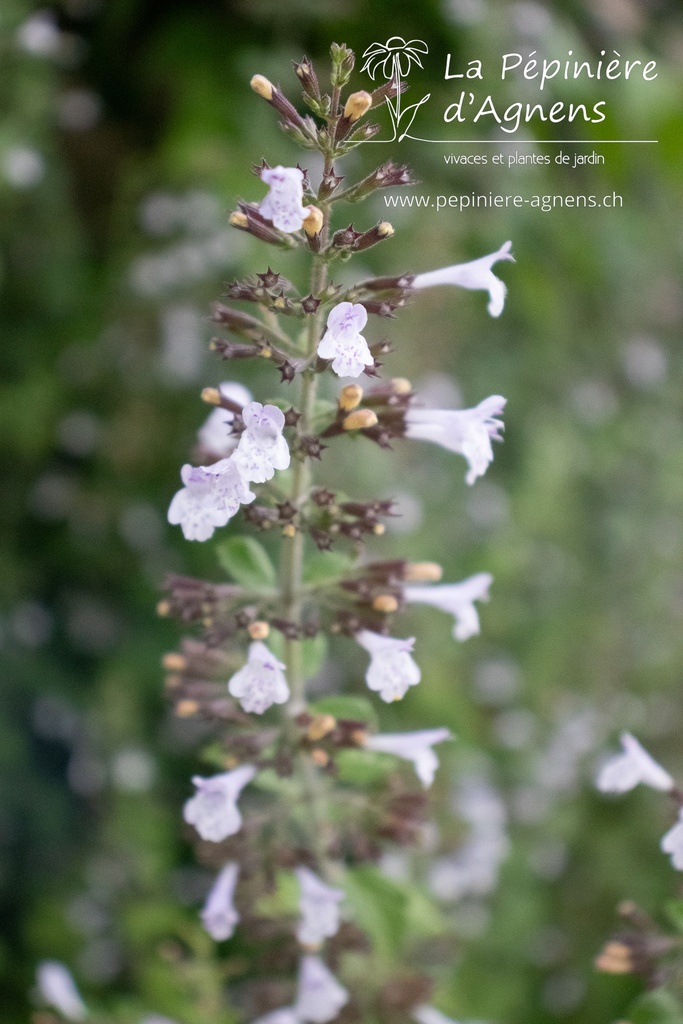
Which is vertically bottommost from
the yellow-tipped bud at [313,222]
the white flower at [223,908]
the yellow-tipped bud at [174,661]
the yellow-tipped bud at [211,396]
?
the white flower at [223,908]

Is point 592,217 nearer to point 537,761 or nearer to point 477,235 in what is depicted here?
point 477,235

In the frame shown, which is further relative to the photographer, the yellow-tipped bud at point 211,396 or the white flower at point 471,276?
the white flower at point 471,276

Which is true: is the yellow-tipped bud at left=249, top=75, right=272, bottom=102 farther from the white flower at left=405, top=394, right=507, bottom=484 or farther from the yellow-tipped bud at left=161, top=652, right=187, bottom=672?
the yellow-tipped bud at left=161, top=652, right=187, bottom=672

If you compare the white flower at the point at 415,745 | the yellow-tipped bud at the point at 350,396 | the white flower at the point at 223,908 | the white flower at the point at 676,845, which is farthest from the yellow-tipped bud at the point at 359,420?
the white flower at the point at 223,908

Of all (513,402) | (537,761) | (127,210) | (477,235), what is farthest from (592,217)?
(537,761)

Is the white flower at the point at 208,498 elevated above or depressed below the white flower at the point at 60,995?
above

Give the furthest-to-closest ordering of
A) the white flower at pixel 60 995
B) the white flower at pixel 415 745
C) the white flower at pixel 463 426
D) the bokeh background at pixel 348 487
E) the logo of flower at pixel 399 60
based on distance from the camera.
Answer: the bokeh background at pixel 348 487
the logo of flower at pixel 399 60
the white flower at pixel 60 995
the white flower at pixel 415 745
the white flower at pixel 463 426

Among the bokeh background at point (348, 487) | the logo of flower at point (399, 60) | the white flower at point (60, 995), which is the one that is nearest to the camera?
the white flower at point (60, 995)

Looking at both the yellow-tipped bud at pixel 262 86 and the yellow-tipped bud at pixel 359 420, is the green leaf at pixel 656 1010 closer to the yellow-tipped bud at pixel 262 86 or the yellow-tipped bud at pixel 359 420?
the yellow-tipped bud at pixel 359 420

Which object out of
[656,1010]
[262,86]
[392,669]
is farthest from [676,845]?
[262,86]
